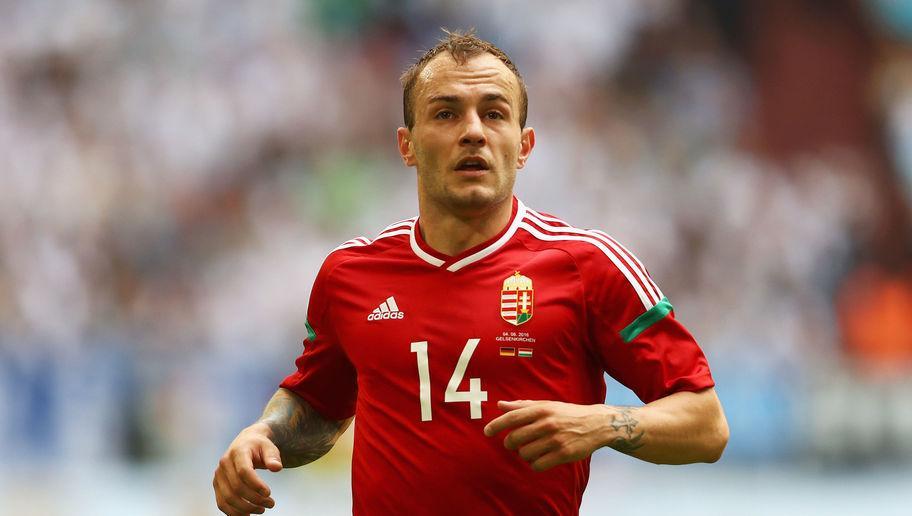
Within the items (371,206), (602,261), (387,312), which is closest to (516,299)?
(602,261)

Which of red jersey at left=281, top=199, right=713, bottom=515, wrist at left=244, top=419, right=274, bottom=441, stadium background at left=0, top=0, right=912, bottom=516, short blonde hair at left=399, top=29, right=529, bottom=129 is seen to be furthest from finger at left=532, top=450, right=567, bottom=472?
stadium background at left=0, top=0, right=912, bottom=516

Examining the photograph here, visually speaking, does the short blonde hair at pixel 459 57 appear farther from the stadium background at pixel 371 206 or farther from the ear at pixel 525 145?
the stadium background at pixel 371 206

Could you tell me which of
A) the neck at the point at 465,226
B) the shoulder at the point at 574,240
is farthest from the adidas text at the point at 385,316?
the shoulder at the point at 574,240

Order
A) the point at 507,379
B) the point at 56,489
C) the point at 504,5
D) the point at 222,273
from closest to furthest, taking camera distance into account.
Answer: the point at 507,379
the point at 56,489
the point at 222,273
the point at 504,5

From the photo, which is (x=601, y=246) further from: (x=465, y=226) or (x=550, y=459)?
(x=550, y=459)

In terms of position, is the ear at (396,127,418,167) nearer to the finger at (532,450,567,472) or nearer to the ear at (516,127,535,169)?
the ear at (516,127,535,169)

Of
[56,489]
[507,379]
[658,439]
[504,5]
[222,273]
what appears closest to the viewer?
[658,439]

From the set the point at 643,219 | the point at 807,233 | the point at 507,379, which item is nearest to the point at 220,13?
the point at 643,219

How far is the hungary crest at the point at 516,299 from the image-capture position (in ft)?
10.4

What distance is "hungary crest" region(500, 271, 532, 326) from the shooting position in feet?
10.4

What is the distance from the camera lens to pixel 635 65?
30.0 feet

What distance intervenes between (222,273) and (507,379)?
5.87 m

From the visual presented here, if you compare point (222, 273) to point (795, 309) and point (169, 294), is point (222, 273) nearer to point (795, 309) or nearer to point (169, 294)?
point (169, 294)

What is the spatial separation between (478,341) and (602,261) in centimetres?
41
